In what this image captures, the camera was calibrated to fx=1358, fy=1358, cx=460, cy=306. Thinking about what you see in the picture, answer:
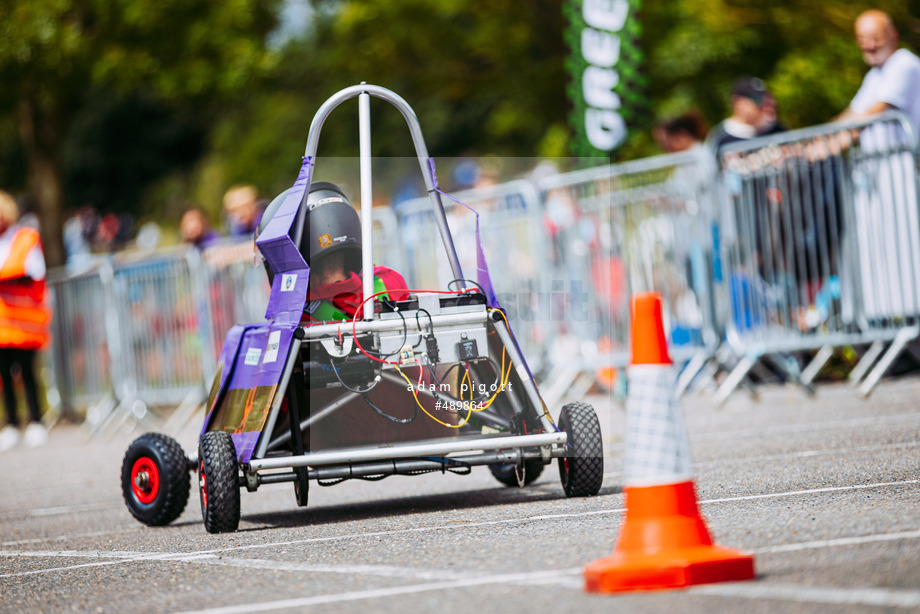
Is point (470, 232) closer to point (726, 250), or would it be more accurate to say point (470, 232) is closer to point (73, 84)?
point (726, 250)

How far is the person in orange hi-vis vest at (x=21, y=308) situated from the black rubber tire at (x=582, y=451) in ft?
31.1

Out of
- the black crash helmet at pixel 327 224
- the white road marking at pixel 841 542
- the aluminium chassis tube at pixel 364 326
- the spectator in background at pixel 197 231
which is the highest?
the spectator in background at pixel 197 231

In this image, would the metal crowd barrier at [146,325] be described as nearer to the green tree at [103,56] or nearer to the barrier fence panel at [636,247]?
the barrier fence panel at [636,247]

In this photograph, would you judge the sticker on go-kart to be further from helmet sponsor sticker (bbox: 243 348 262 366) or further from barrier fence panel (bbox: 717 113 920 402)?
barrier fence panel (bbox: 717 113 920 402)

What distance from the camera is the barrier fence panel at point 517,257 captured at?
12344 millimetres

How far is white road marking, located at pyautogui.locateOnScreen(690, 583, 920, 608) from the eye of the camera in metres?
3.18

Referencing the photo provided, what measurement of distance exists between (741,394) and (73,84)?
13.2 m

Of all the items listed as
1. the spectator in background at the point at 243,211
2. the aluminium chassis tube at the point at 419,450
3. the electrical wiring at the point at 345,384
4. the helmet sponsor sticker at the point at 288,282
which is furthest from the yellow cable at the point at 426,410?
the spectator in background at the point at 243,211

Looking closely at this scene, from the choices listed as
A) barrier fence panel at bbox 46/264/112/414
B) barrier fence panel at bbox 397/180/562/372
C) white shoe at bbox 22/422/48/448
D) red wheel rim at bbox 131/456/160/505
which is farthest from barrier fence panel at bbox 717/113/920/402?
barrier fence panel at bbox 46/264/112/414

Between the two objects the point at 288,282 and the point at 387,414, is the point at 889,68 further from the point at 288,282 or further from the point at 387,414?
the point at 288,282


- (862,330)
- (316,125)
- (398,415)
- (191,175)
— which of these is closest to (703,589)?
(398,415)

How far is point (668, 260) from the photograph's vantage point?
1161cm

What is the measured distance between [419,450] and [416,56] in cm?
2345

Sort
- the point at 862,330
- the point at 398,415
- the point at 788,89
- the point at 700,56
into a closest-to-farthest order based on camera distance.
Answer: the point at 398,415
the point at 862,330
the point at 788,89
the point at 700,56
